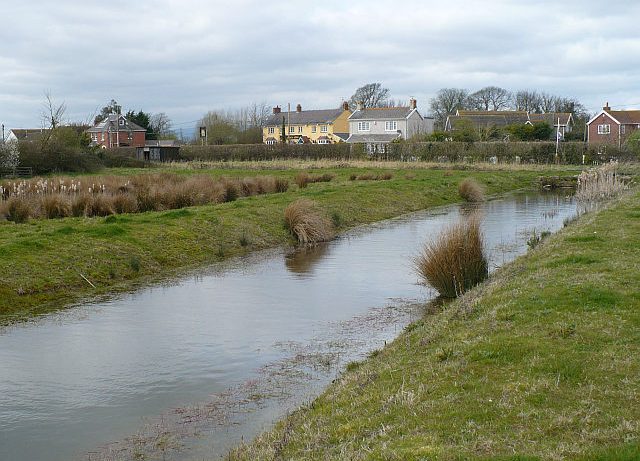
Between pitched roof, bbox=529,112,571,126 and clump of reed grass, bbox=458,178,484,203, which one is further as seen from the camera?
pitched roof, bbox=529,112,571,126

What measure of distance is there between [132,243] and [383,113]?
83.4 m

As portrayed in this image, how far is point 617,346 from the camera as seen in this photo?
315 inches

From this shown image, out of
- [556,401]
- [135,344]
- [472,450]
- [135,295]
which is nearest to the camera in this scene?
[472,450]

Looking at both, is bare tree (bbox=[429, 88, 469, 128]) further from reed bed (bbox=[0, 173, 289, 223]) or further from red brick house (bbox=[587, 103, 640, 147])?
reed bed (bbox=[0, 173, 289, 223])

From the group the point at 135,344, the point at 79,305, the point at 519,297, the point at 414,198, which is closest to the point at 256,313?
the point at 135,344

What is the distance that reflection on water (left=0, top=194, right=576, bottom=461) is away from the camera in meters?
8.58

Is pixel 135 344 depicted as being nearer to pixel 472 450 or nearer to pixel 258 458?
pixel 258 458

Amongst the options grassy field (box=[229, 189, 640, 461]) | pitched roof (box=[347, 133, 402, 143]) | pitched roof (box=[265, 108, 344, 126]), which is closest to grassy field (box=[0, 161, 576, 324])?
grassy field (box=[229, 189, 640, 461])

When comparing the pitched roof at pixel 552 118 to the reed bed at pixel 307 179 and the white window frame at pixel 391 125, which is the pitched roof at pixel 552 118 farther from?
the reed bed at pixel 307 179

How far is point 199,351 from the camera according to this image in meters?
11.6

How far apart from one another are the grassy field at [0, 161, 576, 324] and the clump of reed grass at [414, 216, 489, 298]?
6941 mm

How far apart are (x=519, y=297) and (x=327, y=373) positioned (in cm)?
313

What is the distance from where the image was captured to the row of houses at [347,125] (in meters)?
97.0

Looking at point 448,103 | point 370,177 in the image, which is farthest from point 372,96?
point 370,177
